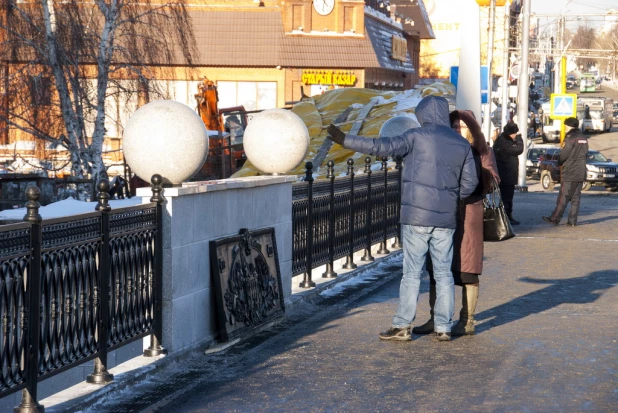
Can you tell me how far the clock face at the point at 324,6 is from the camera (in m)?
52.6

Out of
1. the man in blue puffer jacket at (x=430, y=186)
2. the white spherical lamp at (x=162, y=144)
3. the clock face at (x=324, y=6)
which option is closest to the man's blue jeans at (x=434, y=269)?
the man in blue puffer jacket at (x=430, y=186)

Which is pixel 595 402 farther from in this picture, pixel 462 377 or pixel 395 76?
pixel 395 76

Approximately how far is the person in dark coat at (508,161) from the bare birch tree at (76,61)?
9564 millimetres

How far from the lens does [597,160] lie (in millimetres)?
42156

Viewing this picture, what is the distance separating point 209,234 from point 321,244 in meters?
3.95

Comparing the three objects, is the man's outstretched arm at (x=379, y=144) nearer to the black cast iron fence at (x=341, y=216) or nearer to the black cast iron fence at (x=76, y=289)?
the black cast iron fence at (x=76, y=289)

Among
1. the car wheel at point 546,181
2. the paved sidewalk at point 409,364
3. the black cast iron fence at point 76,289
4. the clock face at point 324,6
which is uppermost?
the clock face at point 324,6

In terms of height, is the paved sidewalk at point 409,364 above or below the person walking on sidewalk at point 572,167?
below

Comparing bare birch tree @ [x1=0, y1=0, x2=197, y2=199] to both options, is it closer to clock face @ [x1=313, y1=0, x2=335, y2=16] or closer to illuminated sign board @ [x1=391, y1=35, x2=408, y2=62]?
clock face @ [x1=313, y1=0, x2=335, y2=16]

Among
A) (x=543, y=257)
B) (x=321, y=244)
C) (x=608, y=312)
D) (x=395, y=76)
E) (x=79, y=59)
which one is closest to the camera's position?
(x=608, y=312)

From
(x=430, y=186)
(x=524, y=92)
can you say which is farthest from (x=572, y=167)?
(x=524, y=92)

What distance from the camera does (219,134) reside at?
1393 inches

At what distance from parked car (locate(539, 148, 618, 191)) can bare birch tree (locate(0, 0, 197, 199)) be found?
54.3 feet

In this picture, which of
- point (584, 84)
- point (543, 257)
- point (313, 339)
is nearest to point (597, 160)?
point (543, 257)
